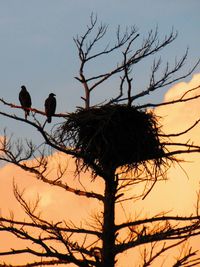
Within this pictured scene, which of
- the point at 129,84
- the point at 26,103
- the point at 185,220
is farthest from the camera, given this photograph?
the point at 26,103

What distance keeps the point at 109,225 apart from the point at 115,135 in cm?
149

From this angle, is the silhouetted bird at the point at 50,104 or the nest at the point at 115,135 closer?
the nest at the point at 115,135

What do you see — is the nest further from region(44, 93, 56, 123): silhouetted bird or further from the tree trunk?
region(44, 93, 56, 123): silhouetted bird

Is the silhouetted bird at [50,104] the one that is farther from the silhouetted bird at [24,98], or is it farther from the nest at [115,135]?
the nest at [115,135]

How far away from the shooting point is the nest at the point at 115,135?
11.9m

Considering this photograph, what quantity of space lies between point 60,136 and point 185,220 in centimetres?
252

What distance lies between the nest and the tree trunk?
13.5 inches

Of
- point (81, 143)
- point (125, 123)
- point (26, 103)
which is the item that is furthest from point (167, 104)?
point (26, 103)

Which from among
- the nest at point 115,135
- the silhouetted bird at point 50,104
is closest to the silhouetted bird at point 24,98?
the silhouetted bird at point 50,104

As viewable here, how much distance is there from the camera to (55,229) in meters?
11.1

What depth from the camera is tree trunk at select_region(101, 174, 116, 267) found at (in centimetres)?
1170

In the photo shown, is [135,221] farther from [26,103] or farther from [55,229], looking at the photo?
[26,103]

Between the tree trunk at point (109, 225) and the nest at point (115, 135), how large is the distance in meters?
0.34

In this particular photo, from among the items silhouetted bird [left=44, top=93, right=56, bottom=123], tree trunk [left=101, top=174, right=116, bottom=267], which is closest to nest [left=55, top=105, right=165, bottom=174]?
tree trunk [left=101, top=174, right=116, bottom=267]
